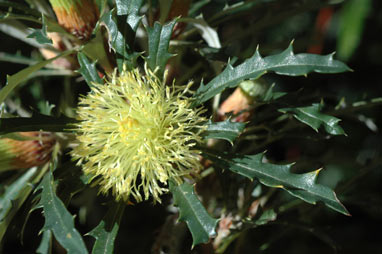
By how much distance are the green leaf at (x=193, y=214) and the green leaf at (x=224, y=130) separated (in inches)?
4.6

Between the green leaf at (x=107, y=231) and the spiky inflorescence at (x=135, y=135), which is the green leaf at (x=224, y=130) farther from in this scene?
Result: the green leaf at (x=107, y=231)

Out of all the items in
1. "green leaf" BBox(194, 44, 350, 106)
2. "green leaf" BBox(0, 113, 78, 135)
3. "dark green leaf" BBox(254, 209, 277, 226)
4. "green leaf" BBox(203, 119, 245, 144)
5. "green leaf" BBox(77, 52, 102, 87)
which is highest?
"green leaf" BBox(77, 52, 102, 87)

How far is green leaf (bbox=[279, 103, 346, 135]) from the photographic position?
0.95 m

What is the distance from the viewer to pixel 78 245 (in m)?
0.81

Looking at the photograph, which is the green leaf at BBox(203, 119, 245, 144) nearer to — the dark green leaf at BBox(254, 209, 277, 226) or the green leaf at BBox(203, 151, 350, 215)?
the green leaf at BBox(203, 151, 350, 215)

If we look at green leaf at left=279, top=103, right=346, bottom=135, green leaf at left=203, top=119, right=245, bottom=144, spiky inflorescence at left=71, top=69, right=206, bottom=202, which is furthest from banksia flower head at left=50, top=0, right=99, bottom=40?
green leaf at left=279, top=103, right=346, bottom=135

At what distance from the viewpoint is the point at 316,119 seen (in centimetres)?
97

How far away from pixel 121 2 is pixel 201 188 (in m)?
0.50

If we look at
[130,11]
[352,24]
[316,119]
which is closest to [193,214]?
[316,119]

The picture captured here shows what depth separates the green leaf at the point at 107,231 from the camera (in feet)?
3.00

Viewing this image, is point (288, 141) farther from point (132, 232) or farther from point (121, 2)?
point (121, 2)

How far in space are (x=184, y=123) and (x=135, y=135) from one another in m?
0.11

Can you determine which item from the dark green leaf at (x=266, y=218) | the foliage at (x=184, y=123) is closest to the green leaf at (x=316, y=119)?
the foliage at (x=184, y=123)

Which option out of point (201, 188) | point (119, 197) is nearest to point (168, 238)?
point (201, 188)
